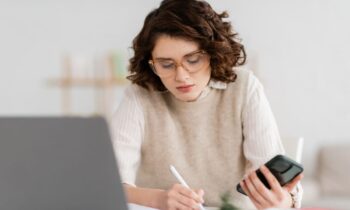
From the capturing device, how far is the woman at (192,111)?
159 cm

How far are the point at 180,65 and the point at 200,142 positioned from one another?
0.85 feet

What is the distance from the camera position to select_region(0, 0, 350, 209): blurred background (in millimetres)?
4727

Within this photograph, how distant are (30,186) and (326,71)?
429 centimetres

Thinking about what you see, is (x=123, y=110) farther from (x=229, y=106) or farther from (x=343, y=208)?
(x=343, y=208)

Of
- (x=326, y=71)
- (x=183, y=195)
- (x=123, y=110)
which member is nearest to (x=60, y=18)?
(x=326, y=71)

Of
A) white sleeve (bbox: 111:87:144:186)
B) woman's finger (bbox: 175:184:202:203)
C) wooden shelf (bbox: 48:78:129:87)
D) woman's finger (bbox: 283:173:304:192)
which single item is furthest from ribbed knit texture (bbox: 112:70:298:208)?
wooden shelf (bbox: 48:78:129:87)

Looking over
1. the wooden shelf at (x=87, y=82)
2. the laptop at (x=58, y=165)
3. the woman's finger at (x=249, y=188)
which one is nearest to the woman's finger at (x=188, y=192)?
the woman's finger at (x=249, y=188)

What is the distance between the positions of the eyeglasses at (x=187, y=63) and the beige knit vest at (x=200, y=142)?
0.46 feet

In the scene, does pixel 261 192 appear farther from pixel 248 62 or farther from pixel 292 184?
pixel 248 62

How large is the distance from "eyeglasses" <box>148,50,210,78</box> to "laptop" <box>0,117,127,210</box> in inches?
34.6

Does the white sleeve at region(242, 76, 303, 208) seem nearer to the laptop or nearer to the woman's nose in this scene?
the woman's nose

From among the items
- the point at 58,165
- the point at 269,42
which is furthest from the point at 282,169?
the point at 269,42

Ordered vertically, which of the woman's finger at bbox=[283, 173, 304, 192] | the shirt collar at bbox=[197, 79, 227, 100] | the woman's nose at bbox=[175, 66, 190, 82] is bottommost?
the woman's finger at bbox=[283, 173, 304, 192]

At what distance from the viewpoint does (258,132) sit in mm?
1622
